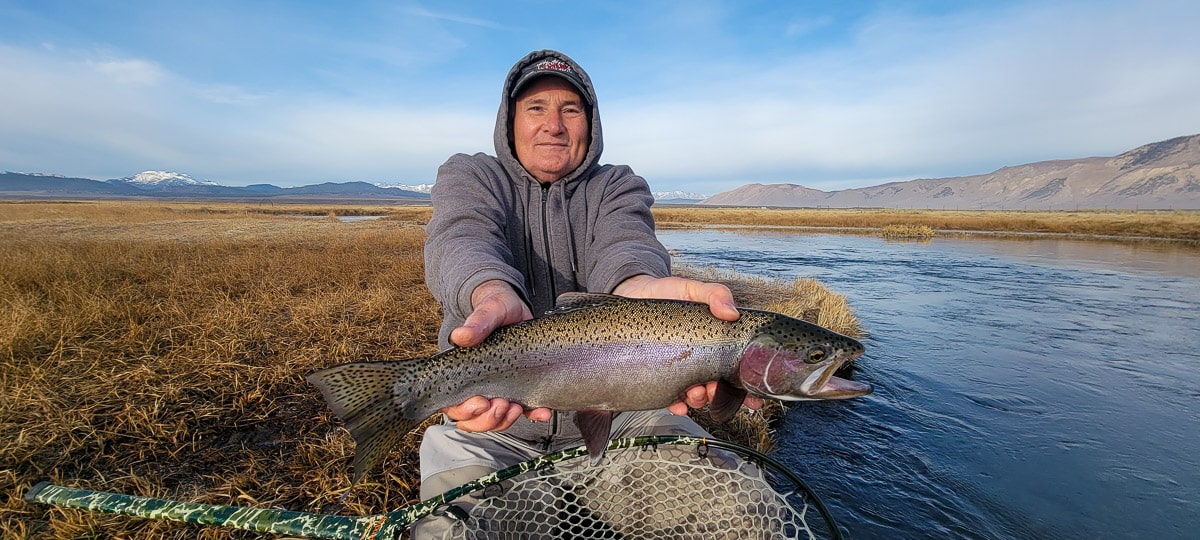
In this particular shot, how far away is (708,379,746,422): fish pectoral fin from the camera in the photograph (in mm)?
2840

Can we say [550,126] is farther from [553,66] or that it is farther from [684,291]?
[684,291]

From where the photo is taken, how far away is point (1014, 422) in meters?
6.88

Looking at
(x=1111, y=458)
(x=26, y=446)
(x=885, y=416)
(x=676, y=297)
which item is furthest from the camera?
(x=885, y=416)

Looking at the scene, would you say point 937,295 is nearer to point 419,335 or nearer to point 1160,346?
point 1160,346

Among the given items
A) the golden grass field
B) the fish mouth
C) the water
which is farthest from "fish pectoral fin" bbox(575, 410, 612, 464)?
the water

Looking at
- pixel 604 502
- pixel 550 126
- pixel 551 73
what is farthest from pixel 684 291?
pixel 551 73

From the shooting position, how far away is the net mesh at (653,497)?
2.79m

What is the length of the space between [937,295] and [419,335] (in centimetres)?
1438

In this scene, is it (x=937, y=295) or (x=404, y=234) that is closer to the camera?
(x=937, y=295)

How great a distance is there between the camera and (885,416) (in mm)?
6820

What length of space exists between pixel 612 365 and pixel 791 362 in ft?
3.08

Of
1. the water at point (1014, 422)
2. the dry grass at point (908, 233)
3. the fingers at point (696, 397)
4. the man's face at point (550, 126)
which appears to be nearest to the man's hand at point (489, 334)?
the fingers at point (696, 397)

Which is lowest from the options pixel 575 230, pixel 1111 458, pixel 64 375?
pixel 1111 458

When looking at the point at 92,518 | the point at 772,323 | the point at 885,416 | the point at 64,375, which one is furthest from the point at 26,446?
the point at 885,416
